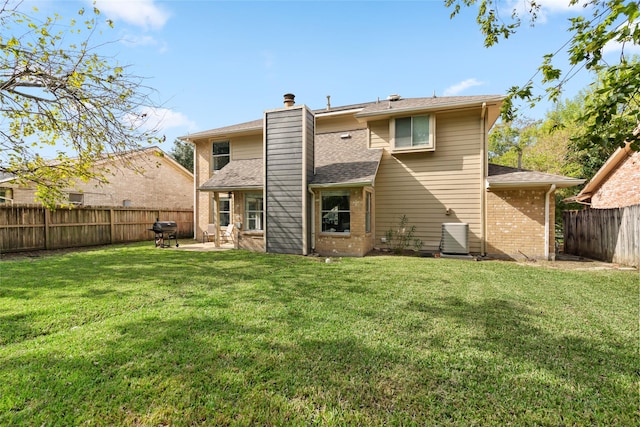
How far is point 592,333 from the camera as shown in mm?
3582

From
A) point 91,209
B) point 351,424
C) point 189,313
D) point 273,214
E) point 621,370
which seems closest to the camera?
point 351,424

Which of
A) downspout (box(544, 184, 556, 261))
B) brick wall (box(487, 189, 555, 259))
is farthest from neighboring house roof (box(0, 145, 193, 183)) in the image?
downspout (box(544, 184, 556, 261))

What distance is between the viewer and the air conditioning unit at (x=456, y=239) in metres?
9.60

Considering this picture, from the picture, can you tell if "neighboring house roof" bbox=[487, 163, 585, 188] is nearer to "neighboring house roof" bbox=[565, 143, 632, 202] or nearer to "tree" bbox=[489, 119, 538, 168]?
"neighboring house roof" bbox=[565, 143, 632, 202]

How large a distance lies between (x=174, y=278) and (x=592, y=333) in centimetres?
717

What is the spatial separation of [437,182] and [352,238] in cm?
399

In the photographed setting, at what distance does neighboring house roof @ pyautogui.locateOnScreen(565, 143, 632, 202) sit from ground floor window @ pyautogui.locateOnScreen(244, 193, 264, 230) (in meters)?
14.0

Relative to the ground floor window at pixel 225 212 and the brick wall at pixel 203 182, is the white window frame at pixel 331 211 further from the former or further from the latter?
the brick wall at pixel 203 182

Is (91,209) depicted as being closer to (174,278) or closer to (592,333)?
(174,278)

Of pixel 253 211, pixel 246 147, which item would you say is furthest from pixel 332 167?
pixel 246 147

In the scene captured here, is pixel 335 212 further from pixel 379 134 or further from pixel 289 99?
pixel 289 99

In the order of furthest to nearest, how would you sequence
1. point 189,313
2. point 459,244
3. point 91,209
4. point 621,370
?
point 91,209, point 459,244, point 189,313, point 621,370

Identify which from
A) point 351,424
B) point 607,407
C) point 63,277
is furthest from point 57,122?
point 607,407

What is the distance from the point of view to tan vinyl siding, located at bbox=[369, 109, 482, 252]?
33.6 ft
